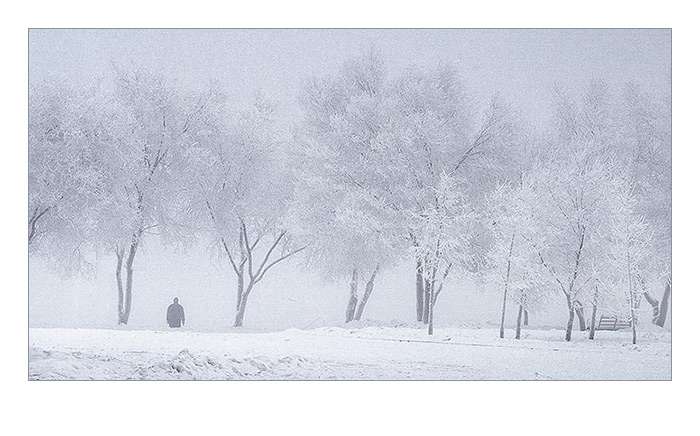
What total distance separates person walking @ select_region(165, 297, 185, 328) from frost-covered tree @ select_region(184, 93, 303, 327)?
2.16 feet

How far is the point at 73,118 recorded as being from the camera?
9320 millimetres

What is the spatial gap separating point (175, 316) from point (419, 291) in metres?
2.92

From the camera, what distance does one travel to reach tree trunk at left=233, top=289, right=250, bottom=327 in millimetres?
9805

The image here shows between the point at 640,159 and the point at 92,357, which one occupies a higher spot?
the point at 640,159

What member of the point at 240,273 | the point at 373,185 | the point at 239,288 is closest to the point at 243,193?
the point at 240,273

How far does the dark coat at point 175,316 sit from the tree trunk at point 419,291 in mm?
2792

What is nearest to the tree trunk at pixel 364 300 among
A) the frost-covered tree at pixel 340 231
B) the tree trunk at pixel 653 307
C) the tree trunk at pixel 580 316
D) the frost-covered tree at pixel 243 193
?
the frost-covered tree at pixel 340 231

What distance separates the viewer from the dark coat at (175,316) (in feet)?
31.6

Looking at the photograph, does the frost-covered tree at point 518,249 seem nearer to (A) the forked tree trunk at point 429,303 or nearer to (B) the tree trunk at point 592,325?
(B) the tree trunk at point 592,325
